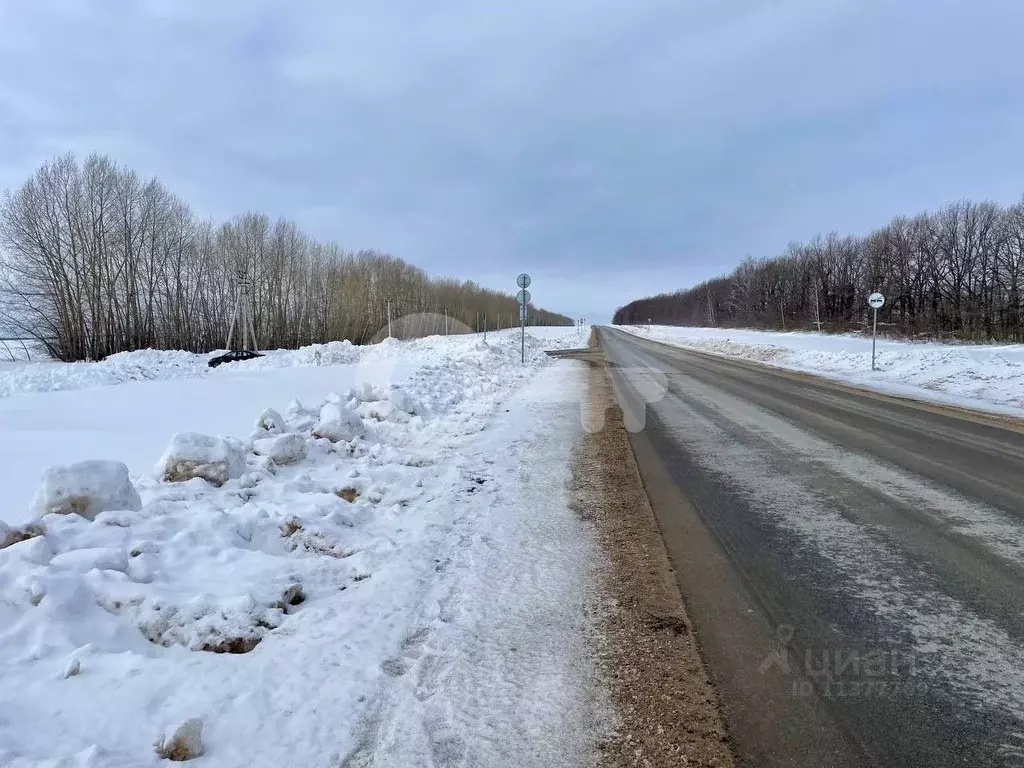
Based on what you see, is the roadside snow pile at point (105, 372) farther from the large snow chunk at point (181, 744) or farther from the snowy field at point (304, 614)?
the large snow chunk at point (181, 744)

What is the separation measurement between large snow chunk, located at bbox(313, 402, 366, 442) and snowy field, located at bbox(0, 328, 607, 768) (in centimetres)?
37

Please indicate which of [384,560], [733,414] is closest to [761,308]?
[733,414]

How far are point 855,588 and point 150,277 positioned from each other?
46.1 meters

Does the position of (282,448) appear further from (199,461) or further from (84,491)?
(84,491)

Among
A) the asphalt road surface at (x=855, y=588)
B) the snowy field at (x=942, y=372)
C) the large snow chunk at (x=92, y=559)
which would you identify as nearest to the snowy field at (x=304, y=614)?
the large snow chunk at (x=92, y=559)

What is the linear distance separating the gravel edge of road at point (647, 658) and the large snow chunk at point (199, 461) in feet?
10.9

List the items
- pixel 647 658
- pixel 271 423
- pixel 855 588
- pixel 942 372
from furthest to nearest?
pixel 942 372
pixel 271 423
pixel 855 588
pixel 647 658

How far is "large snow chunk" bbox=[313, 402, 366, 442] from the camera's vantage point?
689cm

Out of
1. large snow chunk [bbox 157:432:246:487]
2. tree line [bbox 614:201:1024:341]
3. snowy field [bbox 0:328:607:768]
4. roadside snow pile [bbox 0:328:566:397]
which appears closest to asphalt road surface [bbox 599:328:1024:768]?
snowy field [bbox 0:328:607:768]

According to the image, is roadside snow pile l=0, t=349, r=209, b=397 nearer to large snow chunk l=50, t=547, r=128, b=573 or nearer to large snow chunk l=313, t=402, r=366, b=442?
large snow chunk l=313, t=402, r=366, b=442

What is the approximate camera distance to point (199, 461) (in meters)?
5.02

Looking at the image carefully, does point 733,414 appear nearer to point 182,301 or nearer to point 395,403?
point 395,403

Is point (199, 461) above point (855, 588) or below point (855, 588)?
above

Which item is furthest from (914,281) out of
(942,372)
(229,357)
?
(229,357)
